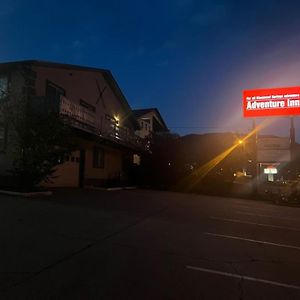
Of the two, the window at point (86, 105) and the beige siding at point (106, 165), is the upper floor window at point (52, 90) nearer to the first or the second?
the window at point (86, 105)

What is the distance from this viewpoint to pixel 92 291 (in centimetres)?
469

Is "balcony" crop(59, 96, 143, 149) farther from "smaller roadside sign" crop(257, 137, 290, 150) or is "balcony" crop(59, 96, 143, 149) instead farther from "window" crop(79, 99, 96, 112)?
"smaller roadside sign" crop(257, 137, 290, 150)

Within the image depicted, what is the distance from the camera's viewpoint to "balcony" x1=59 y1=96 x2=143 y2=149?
18.9 metres

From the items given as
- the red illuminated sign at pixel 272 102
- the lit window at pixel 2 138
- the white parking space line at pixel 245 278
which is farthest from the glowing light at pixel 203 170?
the white parking space line at pixel 245 278

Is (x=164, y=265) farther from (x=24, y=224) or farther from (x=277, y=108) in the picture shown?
(x=277, y=108)

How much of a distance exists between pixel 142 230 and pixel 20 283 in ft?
15.2

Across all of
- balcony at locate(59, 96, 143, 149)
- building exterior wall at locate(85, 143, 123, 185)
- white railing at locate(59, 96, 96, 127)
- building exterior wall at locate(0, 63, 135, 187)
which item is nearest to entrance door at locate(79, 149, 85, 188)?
building exterior wall at locate(0, 63, 135, 187)

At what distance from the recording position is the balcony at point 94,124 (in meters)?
18.9

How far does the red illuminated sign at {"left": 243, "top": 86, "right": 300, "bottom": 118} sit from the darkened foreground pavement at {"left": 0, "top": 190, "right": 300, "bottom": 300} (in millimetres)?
23446

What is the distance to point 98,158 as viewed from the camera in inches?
1071

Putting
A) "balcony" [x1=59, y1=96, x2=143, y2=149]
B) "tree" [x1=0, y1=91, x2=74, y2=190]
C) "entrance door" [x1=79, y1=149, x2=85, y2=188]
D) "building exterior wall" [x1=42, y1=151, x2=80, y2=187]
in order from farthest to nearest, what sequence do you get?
"entrance door" [x1=79, y1=149, x2=85, y2=188] → "building exterior wall" [x1=42, y1=151, x2=80, y2=187] → "balcony" [x1=59, y1=96, x2=143, y2=149] → "tree" [x1=0, y1=91, x2=74, y2=190]

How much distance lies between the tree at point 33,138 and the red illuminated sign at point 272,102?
2160 centimetres

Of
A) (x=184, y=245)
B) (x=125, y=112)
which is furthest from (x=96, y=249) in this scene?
(x=125, y=112)

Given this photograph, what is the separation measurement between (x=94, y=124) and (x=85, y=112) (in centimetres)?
142
